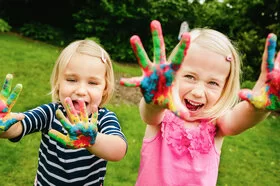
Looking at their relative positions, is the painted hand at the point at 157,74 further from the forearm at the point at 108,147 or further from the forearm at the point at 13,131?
the forearm at the point at 13,131

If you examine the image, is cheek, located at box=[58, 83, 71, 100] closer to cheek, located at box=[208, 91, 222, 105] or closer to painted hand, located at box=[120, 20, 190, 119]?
painted hand, located at box=[120, 20, 190, 119]

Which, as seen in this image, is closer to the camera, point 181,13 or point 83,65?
point 83,65

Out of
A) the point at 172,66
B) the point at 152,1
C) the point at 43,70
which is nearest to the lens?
the point at 172,66

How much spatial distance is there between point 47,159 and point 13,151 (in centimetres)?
236

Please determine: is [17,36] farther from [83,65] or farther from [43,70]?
[83,65]

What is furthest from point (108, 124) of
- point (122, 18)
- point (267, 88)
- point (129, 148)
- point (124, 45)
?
point (124, 45)

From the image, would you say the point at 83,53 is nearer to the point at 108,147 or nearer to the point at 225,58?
the point at 108,147

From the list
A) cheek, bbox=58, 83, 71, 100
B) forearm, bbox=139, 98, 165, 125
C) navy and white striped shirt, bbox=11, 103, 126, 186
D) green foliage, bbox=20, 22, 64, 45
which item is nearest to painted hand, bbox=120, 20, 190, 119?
forearm, bbox=139, 98, 165, 125

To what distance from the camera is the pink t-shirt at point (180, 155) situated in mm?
1917

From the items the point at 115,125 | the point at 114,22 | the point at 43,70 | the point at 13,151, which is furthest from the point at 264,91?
the point at 114,22

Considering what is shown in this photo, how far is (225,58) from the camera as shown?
1.87 metres

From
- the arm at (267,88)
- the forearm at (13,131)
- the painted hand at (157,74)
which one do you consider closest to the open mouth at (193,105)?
the arm at (267,88)

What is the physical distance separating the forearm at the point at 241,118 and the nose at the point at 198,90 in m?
0.19

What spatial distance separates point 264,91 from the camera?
143cm
